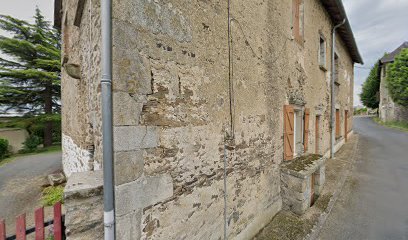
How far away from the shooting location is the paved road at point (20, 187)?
522 cm

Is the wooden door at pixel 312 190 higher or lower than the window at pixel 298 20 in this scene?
lower

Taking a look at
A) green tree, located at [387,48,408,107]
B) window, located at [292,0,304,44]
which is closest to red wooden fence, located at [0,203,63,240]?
window, located at [292,0,304,44]

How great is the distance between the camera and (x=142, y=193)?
6.91 ft

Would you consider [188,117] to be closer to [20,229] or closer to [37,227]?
[37,227]

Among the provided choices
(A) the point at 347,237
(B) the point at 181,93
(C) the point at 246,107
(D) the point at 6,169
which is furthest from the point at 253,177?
(D) the point at 6,169

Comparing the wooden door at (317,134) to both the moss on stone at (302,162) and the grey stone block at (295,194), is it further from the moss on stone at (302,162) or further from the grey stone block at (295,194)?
the grey stone block at (295,194)

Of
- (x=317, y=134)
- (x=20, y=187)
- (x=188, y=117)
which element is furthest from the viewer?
(x=317, y=134)

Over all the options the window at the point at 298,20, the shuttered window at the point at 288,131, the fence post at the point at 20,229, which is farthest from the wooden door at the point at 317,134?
the fence post at the point at 20,229

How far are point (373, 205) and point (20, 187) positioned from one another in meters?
10.5

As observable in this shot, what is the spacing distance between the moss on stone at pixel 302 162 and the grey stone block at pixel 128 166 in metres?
3.87

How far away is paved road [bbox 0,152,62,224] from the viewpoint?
522 centimetres

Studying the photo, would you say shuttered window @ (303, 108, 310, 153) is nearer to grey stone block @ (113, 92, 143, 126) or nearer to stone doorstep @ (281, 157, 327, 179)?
stone doorstep @ (281, 157, 327, 179)

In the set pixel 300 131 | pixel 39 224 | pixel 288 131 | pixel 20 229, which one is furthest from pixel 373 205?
pixel 20 229

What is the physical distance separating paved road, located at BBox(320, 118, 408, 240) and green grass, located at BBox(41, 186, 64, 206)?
6.40 m
